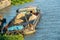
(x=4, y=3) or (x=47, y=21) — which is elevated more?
(x=47, y=21)

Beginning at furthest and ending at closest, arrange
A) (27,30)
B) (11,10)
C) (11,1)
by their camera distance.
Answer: (11,1)
(11,10)
(27,30)

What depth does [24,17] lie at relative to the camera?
37.1 meters

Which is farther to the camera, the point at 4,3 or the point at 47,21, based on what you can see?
the point at 4,3

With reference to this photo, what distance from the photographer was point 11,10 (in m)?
49.5

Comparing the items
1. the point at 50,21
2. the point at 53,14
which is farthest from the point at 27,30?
the point at 53,14

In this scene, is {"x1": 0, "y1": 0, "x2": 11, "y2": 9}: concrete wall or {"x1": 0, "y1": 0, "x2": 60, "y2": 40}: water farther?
{"x1": 0, "y1": 0, "x2": 11, "y2": 9}: concrete wall

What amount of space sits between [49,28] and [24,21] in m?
2.81

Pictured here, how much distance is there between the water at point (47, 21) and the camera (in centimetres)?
3167

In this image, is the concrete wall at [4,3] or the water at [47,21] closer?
the water at [47,21]

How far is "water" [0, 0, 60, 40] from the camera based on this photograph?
3167cm

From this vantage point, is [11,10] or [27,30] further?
[11,10]

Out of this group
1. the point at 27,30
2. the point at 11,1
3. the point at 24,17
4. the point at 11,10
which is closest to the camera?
the point at 27,30

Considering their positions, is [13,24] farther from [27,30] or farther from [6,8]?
[6,8]

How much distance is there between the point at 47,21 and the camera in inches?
1532
